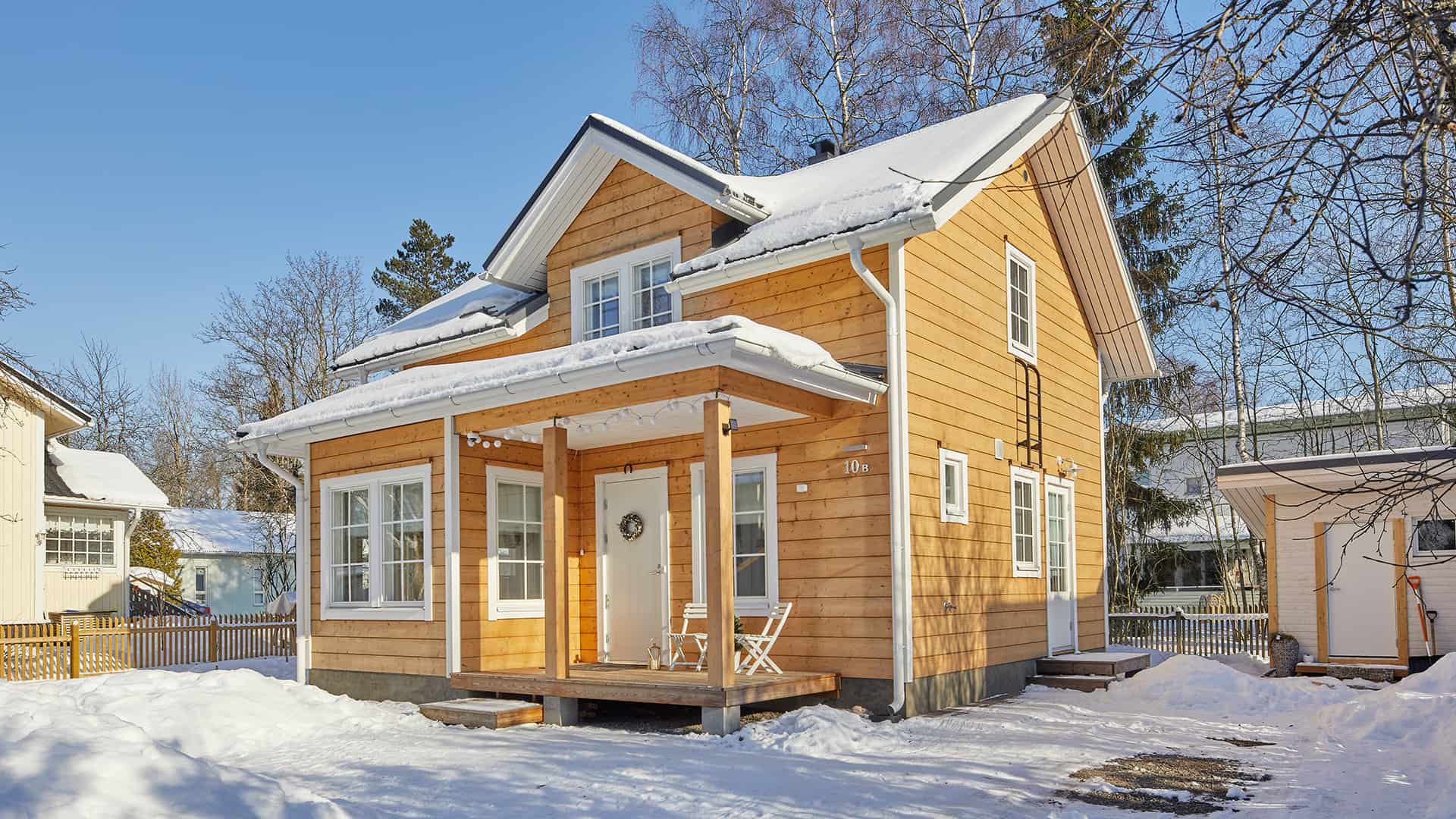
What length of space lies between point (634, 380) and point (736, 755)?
10.0 feet

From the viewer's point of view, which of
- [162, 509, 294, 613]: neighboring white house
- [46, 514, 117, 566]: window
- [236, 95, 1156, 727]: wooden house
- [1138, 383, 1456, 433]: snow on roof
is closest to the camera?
[236, 95, 1156, 727]: wooden house

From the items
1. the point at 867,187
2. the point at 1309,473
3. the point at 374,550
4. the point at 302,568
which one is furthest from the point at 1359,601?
the point at 302,568

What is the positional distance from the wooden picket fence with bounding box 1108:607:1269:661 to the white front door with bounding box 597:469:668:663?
796 cm

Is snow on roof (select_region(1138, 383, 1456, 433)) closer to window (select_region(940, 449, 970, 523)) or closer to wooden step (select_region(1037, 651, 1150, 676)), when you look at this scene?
wooden step (select_region(1037, 651, 1150, 676))

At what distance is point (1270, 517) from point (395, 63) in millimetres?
18279

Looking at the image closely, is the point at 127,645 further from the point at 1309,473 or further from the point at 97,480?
the point at 1309,473

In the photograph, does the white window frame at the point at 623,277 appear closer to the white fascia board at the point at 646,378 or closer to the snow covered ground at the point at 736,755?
the white fascia board at the point at 646,378

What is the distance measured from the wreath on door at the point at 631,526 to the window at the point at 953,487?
314 centimetres

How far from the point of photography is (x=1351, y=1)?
11.9 ft

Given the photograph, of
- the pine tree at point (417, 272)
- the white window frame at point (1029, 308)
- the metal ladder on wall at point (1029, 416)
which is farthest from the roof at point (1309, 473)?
the pine tree at point (417, 272)

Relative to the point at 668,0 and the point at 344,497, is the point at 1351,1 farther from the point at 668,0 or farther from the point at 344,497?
the point at 668,0

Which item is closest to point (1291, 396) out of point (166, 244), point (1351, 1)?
point (1351, 1)

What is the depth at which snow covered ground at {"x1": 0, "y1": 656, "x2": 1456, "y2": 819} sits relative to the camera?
495 centimetres

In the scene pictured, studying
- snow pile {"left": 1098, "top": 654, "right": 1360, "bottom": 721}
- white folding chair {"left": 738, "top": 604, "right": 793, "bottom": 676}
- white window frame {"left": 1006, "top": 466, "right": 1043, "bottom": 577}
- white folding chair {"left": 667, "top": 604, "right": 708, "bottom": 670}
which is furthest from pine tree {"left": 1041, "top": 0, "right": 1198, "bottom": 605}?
white folding chair {"left": 738, "top": 604, "right": 793, "bottom": 676}
